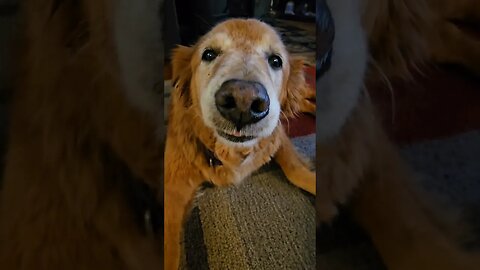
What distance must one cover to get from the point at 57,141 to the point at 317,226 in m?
0.34

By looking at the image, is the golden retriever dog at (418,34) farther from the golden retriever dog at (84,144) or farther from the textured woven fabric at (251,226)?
the golden retriever dog at (84,144)

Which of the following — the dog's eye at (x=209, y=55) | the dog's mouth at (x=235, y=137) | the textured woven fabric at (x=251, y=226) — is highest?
the dog's eye at (x=209, y=55)

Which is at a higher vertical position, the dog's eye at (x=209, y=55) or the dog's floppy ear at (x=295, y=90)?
the dog's eye at (x=209, y=55)

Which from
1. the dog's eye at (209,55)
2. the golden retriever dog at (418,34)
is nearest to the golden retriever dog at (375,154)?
the golden retriever dog at (418,34)

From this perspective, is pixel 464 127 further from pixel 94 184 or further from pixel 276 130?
pixel 94 184

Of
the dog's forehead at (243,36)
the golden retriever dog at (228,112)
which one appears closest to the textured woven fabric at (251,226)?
the golden retriever dog at (228,112)

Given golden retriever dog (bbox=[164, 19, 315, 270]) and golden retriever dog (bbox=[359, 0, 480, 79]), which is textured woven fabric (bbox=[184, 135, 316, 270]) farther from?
golden retriever dog (bbox=[359, 0, 480, 79])

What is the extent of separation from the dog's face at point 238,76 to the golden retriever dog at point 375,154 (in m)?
0.07

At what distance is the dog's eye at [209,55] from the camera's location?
2.23ft

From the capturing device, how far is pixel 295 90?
706 millimetres

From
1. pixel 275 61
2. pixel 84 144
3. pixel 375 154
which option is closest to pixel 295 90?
pixel 275 61

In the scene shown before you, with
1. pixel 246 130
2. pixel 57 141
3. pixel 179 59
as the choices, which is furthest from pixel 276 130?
pixel 57 141

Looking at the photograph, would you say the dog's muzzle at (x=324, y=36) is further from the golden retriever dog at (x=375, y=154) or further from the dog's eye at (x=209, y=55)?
the dog's eye at (x=209, y=55)

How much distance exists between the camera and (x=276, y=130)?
28.0 inches
